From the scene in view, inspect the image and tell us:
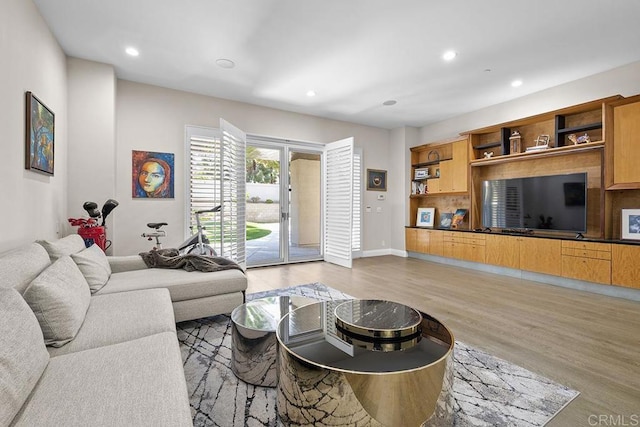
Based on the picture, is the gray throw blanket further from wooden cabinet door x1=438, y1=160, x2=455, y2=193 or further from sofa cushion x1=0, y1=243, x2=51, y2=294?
wooden cabinet door x1=438, y1=160, x2=455, y2=193

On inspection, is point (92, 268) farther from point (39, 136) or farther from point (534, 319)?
point (534, 319)

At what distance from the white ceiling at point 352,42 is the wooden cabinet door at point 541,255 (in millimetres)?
2275

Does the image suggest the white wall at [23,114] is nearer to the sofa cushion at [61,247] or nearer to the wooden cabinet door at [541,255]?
the sofa cushion at [61,247]

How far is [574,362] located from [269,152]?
5040 mm

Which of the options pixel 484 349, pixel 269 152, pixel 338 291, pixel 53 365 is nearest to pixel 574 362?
pixel 484 349

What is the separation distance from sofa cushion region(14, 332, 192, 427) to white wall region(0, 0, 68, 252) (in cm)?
160

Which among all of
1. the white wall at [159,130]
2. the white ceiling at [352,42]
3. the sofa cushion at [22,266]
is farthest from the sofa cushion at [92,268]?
the white ceiling at [352,42]

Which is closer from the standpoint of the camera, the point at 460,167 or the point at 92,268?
the point at 92,268

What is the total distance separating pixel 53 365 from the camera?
1231 millimetres

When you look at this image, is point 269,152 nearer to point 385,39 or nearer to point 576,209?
point 385,39

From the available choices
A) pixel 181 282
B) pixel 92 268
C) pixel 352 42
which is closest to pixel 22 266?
pixel 92 268

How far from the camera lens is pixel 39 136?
2670 mm

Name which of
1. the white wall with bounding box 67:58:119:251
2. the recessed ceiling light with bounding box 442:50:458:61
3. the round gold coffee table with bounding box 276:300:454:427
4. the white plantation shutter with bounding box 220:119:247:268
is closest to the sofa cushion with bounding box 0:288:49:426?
the round gold coffee table with bounding box 276:300:454:427

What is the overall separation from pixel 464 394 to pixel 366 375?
967mm
